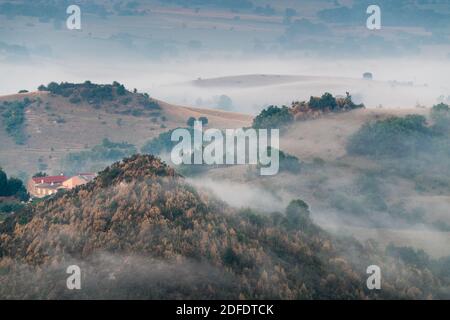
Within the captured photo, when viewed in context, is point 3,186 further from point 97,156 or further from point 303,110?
point 97,156

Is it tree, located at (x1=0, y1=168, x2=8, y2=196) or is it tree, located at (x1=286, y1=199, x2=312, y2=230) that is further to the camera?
tree, located at (x1=0, y1=168, x2=8, y2=196)

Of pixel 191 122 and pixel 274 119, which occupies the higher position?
pixel 274 119

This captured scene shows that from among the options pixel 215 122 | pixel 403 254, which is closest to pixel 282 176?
pixel 403 254

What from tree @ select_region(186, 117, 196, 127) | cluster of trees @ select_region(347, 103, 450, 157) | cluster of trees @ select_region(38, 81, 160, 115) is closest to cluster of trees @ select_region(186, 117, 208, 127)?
tree @ select_region(186, 117, 196, 127)

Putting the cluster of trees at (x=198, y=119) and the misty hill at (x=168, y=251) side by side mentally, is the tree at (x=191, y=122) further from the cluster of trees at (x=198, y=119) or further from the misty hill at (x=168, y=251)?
the misty hill at (x=168, y=251)

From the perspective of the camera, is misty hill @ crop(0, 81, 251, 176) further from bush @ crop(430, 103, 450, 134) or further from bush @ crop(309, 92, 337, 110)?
bush @ crop(430, 103, 450, 134)

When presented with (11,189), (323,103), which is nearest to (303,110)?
(323,103)
